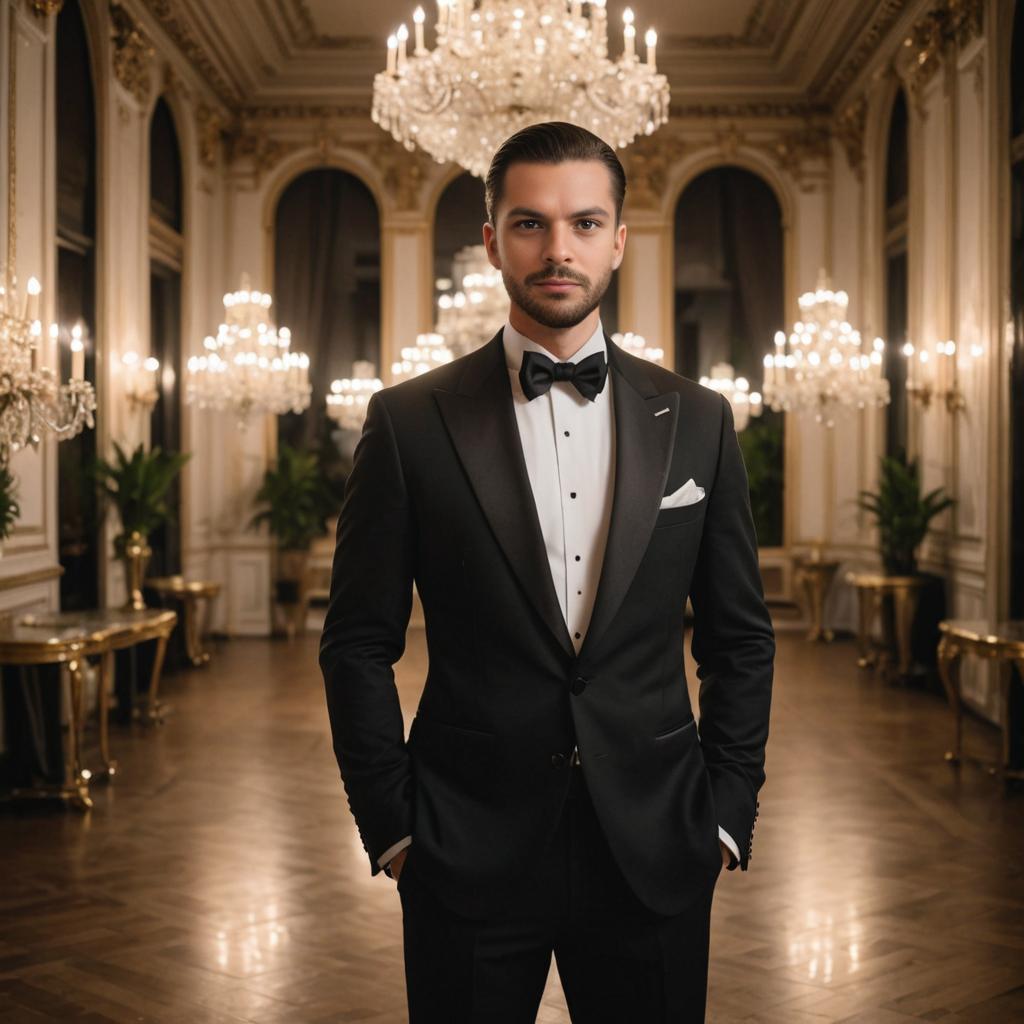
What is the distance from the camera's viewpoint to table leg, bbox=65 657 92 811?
18.3 ft

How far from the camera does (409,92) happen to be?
7102 millimetres

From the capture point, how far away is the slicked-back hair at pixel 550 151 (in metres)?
1.79

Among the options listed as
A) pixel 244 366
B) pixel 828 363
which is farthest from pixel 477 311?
pixel 828 363

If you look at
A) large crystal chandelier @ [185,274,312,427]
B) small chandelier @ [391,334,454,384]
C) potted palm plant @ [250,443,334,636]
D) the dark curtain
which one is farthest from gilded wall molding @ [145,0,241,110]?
potted palm plant @ [250,443,334,636]

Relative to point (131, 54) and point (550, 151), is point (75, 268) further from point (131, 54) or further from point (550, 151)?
point (550, 151)

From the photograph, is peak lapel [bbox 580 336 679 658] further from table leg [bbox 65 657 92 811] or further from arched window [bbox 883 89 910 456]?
arched window [bbox 883 89 910 456]

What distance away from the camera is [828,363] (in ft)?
30.7

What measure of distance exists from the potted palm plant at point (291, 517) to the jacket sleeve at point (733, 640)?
32.7 feet

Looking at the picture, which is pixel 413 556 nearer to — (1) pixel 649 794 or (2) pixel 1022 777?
(1) pixel 649 794

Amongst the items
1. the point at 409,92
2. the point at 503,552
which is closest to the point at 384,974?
the point at 503,552

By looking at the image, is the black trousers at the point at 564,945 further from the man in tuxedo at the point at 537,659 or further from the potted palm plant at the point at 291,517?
the potted palm plant at the point at 291,517

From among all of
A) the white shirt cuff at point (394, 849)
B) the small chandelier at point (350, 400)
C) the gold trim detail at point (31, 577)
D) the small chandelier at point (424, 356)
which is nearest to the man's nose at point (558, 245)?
the white shirt cuff at point (394, 849)

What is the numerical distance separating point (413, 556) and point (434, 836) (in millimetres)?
418

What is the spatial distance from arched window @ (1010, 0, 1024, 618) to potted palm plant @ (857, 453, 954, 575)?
4.00ft
